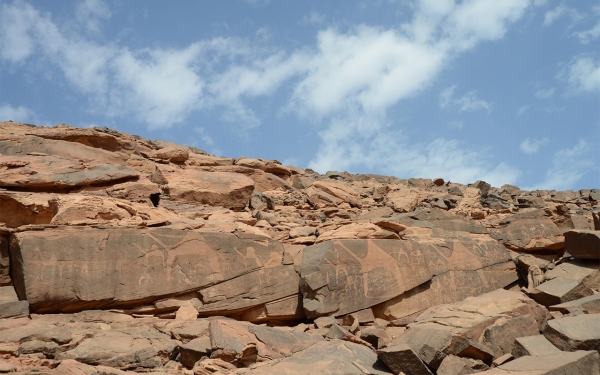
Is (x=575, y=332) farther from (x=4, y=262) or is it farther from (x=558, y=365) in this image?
(x=4, y=262)

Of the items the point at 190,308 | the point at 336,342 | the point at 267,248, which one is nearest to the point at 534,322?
the point at 336,342

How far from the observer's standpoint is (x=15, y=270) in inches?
281

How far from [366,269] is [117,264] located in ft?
13.0

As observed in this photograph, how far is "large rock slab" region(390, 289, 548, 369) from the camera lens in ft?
19.7

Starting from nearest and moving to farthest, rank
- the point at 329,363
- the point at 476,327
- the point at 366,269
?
the point at 329,363 → the point at 476,327 → the point at 366,269

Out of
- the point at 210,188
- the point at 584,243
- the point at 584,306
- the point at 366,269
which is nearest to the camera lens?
the point at 584,306

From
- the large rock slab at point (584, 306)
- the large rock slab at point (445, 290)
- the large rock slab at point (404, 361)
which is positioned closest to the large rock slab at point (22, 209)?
the large rock slab at point (445, 290)

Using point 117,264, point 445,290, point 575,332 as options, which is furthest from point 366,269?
point 117,264

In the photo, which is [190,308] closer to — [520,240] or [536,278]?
[536,278]

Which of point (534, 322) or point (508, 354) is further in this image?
point (534, 322)

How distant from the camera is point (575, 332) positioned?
234 inches

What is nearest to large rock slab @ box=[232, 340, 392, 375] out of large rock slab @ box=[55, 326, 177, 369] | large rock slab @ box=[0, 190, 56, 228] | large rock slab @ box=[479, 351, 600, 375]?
large rock slab @ box=[55, 326, 177, 369]

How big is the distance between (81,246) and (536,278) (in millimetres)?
7849

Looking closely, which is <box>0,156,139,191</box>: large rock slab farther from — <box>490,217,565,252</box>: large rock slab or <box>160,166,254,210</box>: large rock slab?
<box>490,217,565,252</box>: large rock slab
